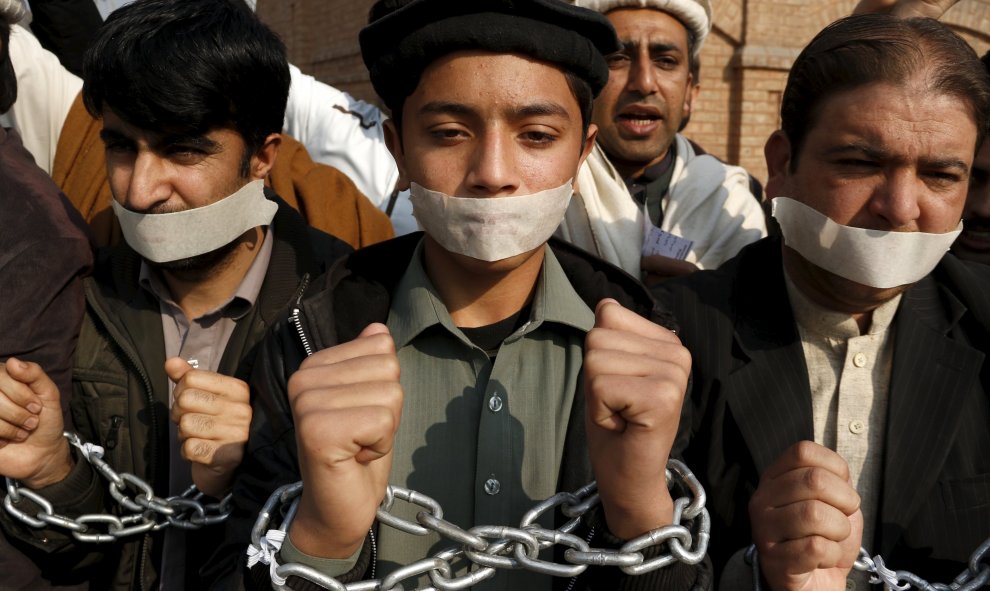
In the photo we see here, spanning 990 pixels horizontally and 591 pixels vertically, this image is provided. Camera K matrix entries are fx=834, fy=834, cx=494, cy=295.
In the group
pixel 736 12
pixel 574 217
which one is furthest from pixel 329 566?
pixel 736 12

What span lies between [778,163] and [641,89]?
1.03 m

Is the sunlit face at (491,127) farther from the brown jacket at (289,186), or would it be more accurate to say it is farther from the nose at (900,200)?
the brown jacket at (289,186)

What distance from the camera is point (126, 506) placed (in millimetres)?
1758

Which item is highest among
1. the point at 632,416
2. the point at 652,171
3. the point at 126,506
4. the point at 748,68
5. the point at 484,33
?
the point at 484,33

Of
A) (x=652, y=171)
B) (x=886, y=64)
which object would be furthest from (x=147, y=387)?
(x=652, y=171)

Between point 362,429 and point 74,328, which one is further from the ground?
point 362,429

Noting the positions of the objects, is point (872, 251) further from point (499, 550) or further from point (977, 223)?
point (499, 550)

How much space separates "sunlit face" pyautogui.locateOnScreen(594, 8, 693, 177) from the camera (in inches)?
120

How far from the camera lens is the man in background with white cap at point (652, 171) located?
283 centimetres

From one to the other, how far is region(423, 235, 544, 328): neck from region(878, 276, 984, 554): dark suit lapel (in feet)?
2.86

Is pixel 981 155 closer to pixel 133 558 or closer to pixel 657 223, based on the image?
pixel 657 223

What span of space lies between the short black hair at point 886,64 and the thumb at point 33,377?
5.76 ft

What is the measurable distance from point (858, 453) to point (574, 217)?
1.27m

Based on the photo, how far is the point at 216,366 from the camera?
2.21 m
